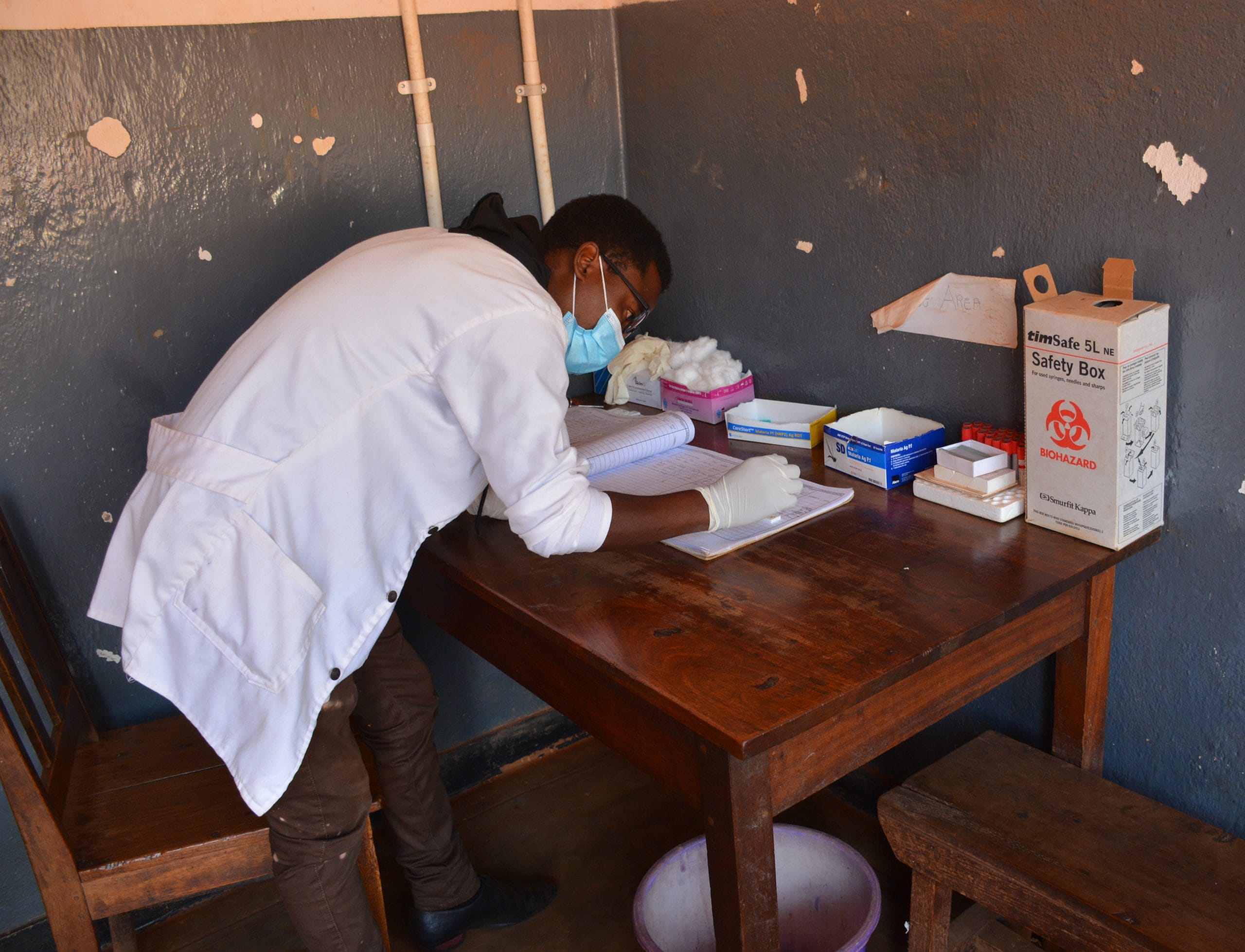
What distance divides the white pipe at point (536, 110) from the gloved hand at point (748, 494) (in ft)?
3.02

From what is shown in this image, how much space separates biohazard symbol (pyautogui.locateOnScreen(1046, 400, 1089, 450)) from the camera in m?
1.31

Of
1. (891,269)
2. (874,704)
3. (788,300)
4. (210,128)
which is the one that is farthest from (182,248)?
(874,704)

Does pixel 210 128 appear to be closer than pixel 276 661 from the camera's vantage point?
No

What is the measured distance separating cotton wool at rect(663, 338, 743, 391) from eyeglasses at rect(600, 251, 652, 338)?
37cm

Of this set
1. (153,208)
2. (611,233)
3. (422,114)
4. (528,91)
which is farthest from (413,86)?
(611,233)

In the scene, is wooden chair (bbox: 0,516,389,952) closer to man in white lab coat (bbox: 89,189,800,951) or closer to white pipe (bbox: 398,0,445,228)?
man in white lab coat (bbox: 89,189,800,951)

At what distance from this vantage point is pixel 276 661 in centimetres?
135

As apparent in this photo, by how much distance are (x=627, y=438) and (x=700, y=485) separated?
21 centimetres

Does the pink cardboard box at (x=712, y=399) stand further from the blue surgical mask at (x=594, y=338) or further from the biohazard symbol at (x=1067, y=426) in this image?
the biohazard symbol at (x=1067, y=426)

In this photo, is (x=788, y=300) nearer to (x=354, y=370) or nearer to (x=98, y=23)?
(x=354, y=370)

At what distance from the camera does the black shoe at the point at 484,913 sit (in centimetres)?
189

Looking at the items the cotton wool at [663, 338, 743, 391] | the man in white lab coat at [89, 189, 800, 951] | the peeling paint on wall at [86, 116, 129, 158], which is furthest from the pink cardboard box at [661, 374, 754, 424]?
the peeling paint on wall at [86, 116, 129, 158]

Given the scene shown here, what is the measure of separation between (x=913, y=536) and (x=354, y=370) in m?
0.83

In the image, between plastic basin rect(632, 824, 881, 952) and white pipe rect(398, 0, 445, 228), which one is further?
white pipe rect(398, 0, 445, 228)
